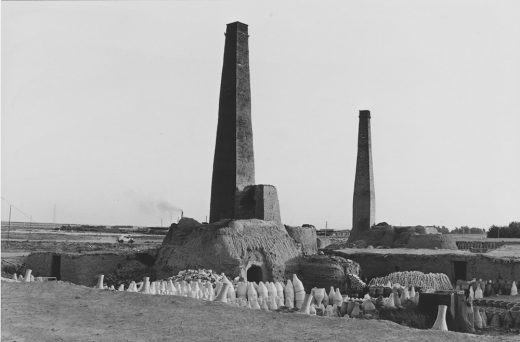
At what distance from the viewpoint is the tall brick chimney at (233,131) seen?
2678 centimetres

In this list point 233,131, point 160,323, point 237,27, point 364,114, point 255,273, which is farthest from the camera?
point 364,114

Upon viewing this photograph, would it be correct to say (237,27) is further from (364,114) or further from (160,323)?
(160,323)

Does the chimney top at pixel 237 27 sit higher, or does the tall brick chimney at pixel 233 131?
the chimney top at pixel 237 27

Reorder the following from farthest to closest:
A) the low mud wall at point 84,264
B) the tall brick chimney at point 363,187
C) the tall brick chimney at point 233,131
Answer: the tall brick chimney at point 363,187 < the tall brick chimney at point 233,131 < the low mud wall at point 84,264

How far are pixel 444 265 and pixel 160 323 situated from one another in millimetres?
16270

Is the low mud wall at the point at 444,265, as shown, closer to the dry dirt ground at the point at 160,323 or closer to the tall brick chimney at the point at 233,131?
the tall brick chimney at the point at 233,131

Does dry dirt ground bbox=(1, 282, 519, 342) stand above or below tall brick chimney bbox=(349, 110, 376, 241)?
below

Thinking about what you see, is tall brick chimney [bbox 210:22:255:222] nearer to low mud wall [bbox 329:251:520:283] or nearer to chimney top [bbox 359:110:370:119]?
low mud wall [bbox 329:251:520:283]

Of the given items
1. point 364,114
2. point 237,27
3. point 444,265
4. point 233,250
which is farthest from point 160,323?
point 364,114

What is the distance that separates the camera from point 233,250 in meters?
Answer: 20.4

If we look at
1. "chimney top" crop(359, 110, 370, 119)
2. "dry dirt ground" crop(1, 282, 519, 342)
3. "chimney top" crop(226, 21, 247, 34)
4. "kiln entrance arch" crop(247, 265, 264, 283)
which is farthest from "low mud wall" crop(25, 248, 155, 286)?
"chimney top" crop(359, 110, 370, 119)

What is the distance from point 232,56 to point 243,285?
620 inches

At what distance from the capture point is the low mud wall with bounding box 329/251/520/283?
2123 cm

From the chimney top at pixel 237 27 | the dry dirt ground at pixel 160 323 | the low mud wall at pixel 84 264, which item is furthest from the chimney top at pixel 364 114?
the dry dirt ground at pixel 160 323
